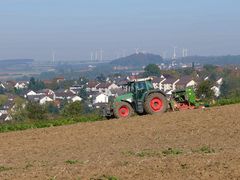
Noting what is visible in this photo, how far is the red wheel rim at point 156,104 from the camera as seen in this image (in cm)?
2831

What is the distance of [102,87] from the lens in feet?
283

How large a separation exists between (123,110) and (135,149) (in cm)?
1202

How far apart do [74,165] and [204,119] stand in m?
11.5

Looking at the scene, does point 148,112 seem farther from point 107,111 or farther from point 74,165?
point 74,165

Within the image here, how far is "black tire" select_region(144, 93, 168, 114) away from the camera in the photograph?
2817 centimetres

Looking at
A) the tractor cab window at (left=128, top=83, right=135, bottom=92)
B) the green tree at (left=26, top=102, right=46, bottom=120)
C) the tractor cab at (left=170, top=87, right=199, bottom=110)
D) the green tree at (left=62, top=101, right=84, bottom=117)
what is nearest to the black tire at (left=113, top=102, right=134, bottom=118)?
the tractor cab window at (left=128, top=83, right=135, bottom=92)

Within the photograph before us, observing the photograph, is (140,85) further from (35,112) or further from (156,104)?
(35,112)

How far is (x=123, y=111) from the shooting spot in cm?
2886

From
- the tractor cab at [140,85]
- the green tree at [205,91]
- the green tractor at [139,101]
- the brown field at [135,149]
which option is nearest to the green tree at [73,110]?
the green tractor at [139,101]

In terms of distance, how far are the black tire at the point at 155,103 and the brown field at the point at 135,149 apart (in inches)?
65.9

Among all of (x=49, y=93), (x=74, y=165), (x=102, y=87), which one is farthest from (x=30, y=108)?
(x=49, y=93)

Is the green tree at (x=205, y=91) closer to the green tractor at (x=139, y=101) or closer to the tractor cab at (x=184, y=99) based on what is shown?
the tractor cab at (x=184, y=99)

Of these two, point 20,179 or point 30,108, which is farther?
point 30,108

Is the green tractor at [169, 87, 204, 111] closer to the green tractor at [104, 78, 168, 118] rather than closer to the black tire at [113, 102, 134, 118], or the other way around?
the green tractor at [104, 78, 168, 118]
